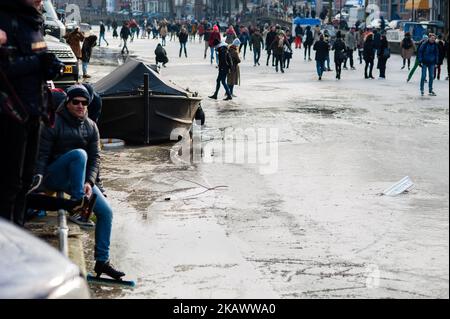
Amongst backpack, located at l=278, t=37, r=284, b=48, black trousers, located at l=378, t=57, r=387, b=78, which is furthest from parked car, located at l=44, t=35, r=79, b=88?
backpack, located at l=278, t=37, r=284, b=48

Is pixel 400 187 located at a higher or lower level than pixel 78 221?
lower

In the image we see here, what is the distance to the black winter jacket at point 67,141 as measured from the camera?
8.10 metres

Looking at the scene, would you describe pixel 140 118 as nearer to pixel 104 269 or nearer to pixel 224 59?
pixel 104 269

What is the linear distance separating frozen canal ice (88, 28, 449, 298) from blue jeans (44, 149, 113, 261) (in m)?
0.42

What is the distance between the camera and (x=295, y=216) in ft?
36.7

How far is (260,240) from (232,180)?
143 inches

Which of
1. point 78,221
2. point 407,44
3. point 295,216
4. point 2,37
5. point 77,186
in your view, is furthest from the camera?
point 407,44

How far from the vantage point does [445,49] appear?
34.1 meters

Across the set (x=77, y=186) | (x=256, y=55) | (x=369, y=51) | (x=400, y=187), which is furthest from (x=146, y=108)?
(x=256, y=55)

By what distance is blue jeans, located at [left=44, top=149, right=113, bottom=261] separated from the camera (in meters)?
7.85

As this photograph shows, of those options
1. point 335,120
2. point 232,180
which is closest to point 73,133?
point 232,180

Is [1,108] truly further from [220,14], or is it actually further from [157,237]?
[220,14]

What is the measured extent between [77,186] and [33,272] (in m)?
3.41

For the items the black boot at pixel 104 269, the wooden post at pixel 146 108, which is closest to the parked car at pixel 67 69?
the wooden post at pixel 146 108
